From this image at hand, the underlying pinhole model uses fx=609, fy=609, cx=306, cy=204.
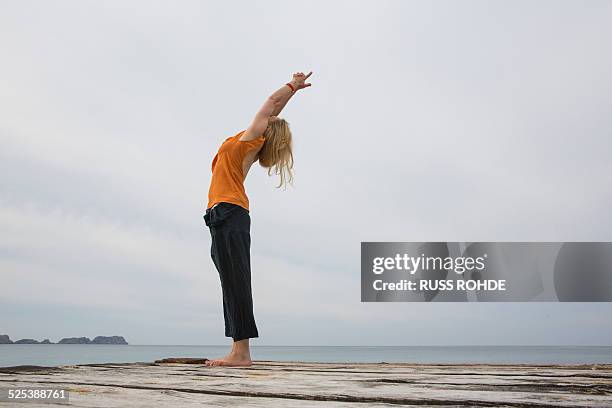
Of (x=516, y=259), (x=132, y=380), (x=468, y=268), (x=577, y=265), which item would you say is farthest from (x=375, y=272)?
(x=132, y=380)

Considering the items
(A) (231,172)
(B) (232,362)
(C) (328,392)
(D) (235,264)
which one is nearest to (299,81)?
(A) (231,172)

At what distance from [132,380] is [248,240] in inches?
71.2

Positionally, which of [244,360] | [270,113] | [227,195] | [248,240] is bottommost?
[244,360]

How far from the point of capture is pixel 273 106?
4387 millimetres

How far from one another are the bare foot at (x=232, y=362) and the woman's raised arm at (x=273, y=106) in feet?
5.04

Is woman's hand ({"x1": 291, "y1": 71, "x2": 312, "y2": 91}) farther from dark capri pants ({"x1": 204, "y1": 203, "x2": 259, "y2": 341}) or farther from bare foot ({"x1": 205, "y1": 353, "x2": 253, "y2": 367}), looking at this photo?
bare foot ({"x1": 205, "y1": 353, "x2": 253, "y2": 367})

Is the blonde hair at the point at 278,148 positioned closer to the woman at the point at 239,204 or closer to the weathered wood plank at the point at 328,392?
the woman at the point at 239,204

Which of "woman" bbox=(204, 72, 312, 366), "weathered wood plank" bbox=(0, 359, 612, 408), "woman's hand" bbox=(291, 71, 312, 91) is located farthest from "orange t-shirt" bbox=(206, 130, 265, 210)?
"weathered wood plank" bbox=(0, 359, 612, 408)

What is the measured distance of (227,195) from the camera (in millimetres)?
4344

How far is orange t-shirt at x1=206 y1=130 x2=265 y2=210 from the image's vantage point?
4371mm

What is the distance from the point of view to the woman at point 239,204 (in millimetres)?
4277

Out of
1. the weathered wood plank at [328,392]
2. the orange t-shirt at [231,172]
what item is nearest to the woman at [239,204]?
the orange t-shirt at [231,172]

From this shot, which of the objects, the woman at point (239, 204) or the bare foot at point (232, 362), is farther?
the woman at point (239, 204)

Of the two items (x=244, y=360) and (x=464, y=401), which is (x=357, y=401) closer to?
(x=464, y=401)
